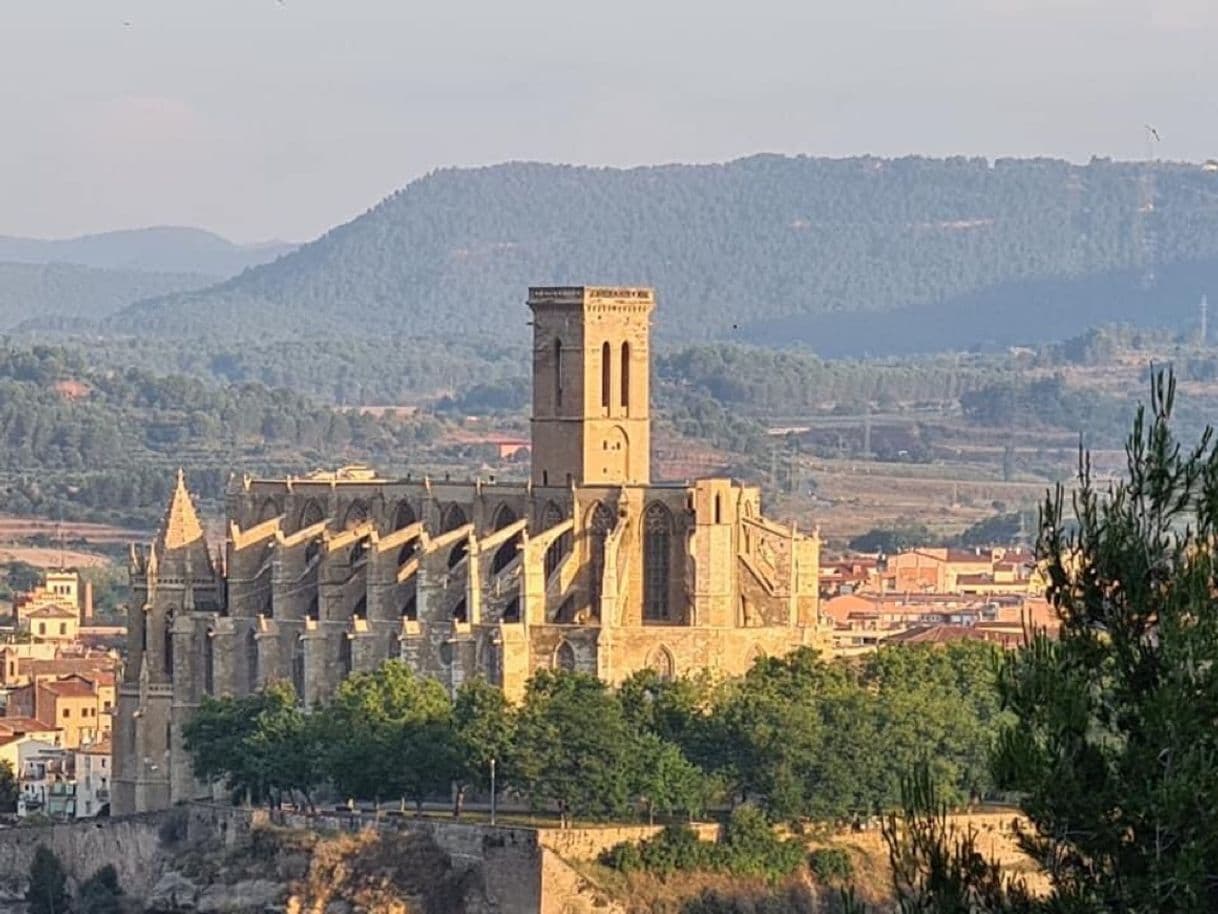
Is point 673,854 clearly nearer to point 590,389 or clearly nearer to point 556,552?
point 556,552

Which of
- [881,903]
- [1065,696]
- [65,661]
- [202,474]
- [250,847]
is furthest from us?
[202,474]

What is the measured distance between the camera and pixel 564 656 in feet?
247

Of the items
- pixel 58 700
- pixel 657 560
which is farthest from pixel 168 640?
pixel 58 700

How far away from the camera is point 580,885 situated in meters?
67.8

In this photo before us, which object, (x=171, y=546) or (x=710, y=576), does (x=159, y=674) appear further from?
(x=710, y=576)

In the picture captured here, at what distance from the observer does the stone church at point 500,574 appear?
75812mm

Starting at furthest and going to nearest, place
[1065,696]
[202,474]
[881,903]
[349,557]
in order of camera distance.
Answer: [202,474], [349,557], [881,903], [1065,696]

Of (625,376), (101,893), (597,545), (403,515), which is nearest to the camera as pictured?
A: (101,893)

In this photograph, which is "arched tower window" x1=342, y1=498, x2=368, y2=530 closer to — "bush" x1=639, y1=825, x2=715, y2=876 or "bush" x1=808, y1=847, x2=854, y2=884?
"bush" x1=639, y1=825, x2=715, y2=876

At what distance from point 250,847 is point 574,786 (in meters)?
5.73

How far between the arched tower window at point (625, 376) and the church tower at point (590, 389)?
2cm

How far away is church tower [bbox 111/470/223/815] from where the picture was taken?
80.1 metres

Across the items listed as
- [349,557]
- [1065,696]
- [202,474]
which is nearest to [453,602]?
[349,557]

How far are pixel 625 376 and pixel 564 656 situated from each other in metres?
6.23
